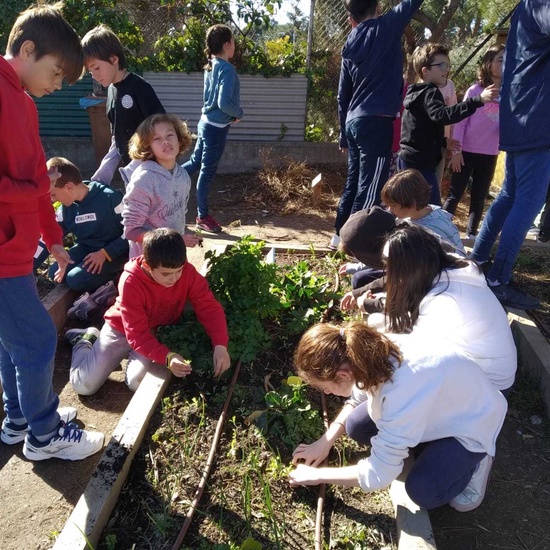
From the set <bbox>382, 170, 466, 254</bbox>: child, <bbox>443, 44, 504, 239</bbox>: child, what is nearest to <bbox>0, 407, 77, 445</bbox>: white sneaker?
<bbox>382, 170, 466, 254</bbox>: child

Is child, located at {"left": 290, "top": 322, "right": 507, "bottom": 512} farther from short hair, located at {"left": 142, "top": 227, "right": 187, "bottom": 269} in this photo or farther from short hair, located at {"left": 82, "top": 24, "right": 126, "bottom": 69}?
short hair, located at {"left": 82, "top": 24, "right": 126, "bottom": 69}

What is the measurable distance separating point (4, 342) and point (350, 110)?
10.5 feet

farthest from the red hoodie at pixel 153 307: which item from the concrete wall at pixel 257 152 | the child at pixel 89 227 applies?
the concrete wall at pixel 257 152

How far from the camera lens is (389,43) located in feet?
13.0

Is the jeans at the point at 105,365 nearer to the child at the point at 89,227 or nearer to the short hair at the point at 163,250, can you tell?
the short hair at the point at 163,250

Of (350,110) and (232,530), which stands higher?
(350,110)

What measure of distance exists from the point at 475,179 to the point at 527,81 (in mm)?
1421

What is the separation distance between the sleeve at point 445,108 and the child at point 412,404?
7.83 ft

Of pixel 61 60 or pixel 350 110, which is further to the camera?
pixel 350 110

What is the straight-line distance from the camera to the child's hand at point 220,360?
272 centimetres

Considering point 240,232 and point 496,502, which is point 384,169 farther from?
point 496,502

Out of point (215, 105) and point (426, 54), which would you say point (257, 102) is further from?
point (426, 54)

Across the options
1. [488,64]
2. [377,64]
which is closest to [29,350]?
[377,64]

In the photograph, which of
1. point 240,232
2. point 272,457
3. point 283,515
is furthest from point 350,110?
point 283,515
